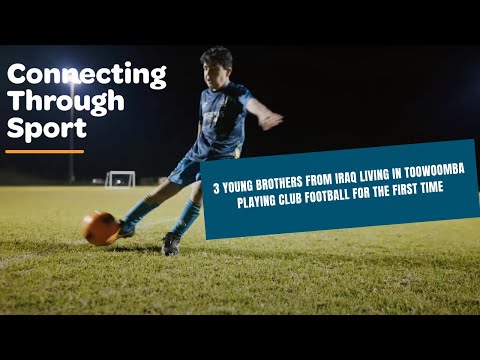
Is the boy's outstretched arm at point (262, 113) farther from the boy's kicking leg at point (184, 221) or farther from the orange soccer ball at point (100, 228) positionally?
the orange soccer ball at point (100, 228)

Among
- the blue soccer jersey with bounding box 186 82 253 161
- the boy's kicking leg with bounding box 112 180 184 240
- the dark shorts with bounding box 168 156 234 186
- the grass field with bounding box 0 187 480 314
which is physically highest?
the blue soccer jersey with bounding box 186 82 253 161

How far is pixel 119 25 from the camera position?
3719mm

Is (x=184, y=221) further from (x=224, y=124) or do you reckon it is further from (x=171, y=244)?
(x=224, y=124)

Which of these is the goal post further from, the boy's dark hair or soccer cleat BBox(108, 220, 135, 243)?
the boy's dark hair

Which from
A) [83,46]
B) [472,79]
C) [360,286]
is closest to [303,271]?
[360,286]

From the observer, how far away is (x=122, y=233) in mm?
3484

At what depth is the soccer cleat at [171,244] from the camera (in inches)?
134

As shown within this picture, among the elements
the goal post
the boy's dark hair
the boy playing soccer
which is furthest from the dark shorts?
the boy's dark hair

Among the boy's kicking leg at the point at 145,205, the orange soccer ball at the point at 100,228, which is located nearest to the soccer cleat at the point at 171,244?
the boy's kicking leg at the point at 145,205

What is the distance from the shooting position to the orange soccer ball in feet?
11.0

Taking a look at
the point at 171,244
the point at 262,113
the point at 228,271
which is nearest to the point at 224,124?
the point at 262,113

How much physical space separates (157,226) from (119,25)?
162 centimetres

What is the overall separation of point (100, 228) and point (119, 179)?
2.47 feet

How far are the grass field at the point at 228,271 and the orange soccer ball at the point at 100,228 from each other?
0.21ft
